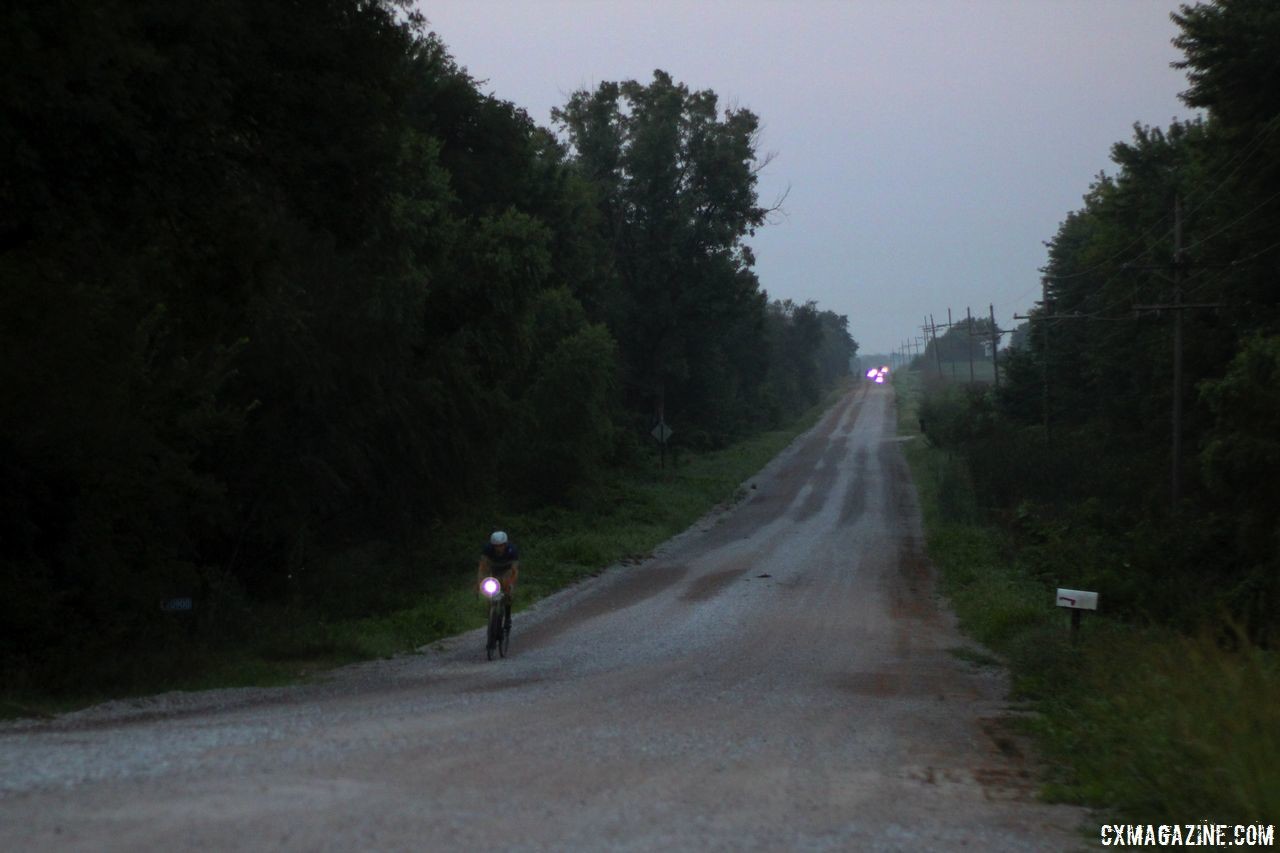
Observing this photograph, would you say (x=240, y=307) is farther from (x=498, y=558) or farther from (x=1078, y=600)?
(x=1078, y=600)

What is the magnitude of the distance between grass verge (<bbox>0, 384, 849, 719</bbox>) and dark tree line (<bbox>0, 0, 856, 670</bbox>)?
2.52ft

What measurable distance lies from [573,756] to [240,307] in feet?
25.9

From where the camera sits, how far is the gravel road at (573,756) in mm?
6883

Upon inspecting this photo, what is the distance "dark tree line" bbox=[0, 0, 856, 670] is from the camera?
478 inches

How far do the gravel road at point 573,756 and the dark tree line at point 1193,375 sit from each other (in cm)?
551

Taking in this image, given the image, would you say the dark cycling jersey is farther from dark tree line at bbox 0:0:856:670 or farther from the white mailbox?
the white mailbox

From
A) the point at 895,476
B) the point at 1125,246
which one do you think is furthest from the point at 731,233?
the point at 1125,246

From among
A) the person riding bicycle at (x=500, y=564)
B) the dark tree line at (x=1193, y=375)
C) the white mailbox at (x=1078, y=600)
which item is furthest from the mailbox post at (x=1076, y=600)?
the person riding bicycle at (x=500, y=564)

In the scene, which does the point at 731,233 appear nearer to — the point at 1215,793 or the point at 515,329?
the point at 515,329

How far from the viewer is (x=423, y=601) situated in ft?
78.0

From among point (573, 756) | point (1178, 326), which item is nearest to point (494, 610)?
point (573, 756)

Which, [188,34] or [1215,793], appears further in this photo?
[188,34]

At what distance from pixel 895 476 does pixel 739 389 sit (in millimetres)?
39483

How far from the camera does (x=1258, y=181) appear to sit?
30500 millimetres
